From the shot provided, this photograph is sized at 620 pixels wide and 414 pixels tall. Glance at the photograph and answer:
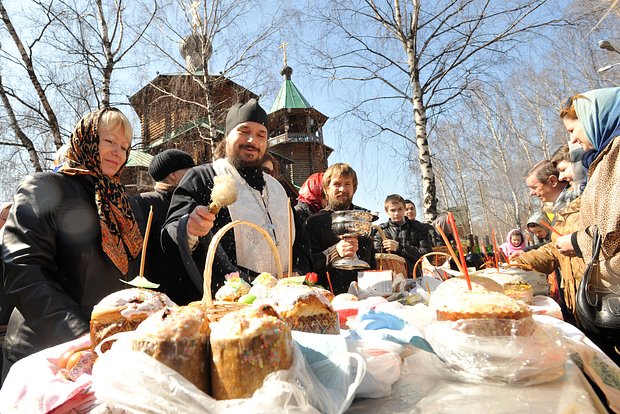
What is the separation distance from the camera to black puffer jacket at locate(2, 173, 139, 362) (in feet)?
5.19

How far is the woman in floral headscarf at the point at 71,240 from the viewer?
161 centimetres

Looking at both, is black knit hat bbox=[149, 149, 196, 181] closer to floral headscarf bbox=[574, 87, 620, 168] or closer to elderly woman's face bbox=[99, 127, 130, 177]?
elderly woman's face bbox=[99, 127, 130, 177]

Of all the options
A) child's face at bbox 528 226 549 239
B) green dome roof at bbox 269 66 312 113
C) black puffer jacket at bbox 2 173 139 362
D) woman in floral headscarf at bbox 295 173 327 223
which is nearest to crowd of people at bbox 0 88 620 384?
black puffer jacket at bbox 2 173 139 362

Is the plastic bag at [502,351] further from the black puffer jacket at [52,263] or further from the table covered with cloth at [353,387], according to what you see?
the black puffer jacket at [52,263]

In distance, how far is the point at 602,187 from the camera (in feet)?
7.00

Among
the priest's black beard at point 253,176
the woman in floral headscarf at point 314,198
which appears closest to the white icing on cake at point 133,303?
the priest's black beard at point 253,176

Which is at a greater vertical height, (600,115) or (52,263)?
(600,115)

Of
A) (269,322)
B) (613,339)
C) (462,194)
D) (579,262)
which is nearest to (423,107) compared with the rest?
(579,262)

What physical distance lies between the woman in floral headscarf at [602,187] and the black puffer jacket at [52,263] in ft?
7.88

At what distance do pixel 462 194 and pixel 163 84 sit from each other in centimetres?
2253

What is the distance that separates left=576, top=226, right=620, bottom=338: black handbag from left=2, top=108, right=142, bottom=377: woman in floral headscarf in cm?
235

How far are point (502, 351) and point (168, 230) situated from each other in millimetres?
1688

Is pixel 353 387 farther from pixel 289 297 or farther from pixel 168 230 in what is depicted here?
pixel 168 230

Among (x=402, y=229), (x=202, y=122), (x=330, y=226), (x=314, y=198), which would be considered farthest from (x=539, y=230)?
(x=202, y=122)
